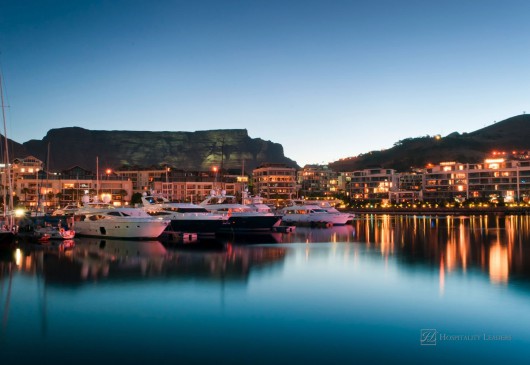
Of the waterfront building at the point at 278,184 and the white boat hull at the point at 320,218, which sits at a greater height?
the waterfront building at the point at 278,184

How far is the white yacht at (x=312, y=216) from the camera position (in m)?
67.6

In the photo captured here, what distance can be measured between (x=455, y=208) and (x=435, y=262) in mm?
99333

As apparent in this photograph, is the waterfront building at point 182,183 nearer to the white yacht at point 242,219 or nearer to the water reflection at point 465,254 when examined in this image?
the white yacht at point 242,219

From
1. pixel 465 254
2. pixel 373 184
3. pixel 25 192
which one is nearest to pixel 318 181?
pixel 373 184

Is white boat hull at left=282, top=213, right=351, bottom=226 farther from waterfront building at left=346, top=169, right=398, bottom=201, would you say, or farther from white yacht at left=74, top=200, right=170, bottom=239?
waterfront building at left=346, top=169, right=398, bottom=201

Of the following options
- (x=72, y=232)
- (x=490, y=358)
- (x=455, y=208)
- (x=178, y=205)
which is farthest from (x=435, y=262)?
(x=455, y=208)

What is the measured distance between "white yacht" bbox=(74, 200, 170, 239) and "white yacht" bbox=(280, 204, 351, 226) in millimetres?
31359

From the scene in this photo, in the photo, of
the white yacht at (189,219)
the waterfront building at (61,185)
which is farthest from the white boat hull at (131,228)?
the waterfront building at (61,185)

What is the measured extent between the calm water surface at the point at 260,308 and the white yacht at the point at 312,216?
3604cm

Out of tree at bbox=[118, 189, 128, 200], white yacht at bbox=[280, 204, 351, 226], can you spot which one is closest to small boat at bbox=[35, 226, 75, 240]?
white yacht at bbox=[280, 204, 351, 226]

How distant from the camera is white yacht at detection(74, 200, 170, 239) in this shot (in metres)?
39.0

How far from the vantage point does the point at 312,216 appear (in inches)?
2685

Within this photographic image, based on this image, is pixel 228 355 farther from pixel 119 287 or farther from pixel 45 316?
pixel 119 287

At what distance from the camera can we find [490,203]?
123 meters
